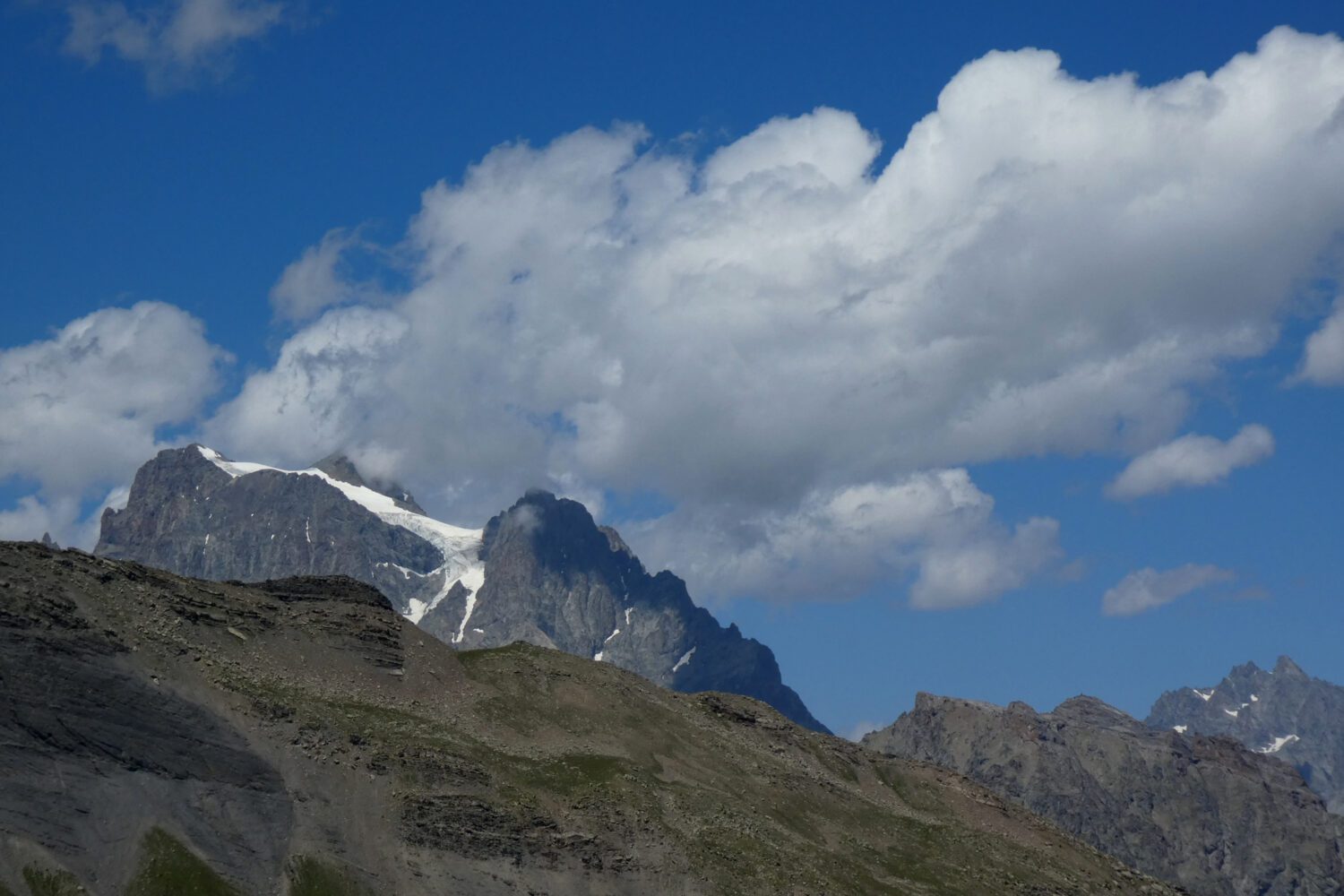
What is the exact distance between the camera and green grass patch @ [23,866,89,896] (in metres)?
141

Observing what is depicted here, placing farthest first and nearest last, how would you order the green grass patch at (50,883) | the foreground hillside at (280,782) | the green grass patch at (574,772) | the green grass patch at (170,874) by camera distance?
the green grass patch at (574,772)
the foreground hillside at (280,782)
the green grass patch at (170,874)
the green grass patch at (50,883)

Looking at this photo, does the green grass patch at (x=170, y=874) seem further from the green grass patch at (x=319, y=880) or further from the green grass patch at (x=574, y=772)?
the green grass patch at (x=574, y=772)

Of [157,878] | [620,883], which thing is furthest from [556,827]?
[157,878]

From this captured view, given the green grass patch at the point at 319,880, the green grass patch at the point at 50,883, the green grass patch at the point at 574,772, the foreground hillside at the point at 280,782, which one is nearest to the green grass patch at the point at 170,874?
the foreground hillside at the point at 280,782

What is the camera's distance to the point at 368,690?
639 ft

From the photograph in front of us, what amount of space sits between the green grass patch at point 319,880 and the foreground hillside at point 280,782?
7.4 inches

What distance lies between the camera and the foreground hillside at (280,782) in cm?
15288

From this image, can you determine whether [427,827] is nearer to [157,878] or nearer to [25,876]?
[157,878]

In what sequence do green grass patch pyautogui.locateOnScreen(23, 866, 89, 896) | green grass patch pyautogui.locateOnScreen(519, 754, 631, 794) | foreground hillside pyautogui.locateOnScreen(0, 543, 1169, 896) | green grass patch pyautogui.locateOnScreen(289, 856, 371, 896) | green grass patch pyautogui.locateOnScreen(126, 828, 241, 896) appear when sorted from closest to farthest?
green grass patch pyautogui.locateOnScreen(23, 866, 89, 896) → green grass patch pyautogui.locateOnScreen(126, 828, 241, 896) → foreground hillside pyautogui.locateOnScreen(0, 543, 1169, 896) → green grass patch pyautogui.locateOnScreen(289, 856, 371, 896) → green grass patch pyautogui.locateOnScreen(519, 754, 631, 794)

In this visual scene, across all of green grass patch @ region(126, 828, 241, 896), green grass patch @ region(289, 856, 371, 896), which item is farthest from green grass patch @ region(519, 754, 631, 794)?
green grass patch @ region(126, 828, 241, 896)

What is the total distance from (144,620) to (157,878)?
37.3 m

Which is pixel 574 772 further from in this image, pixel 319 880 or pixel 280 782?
pixel 319 880

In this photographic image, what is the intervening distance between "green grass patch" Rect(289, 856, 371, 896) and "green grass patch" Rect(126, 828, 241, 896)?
6877 mm

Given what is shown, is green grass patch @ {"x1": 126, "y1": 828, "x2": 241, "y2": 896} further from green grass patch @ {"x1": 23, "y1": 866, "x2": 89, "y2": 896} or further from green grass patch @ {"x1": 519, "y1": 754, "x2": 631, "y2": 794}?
green grass patch @ {"x1": 519, "y1": 754, "x2": 631, "y2": 794}
